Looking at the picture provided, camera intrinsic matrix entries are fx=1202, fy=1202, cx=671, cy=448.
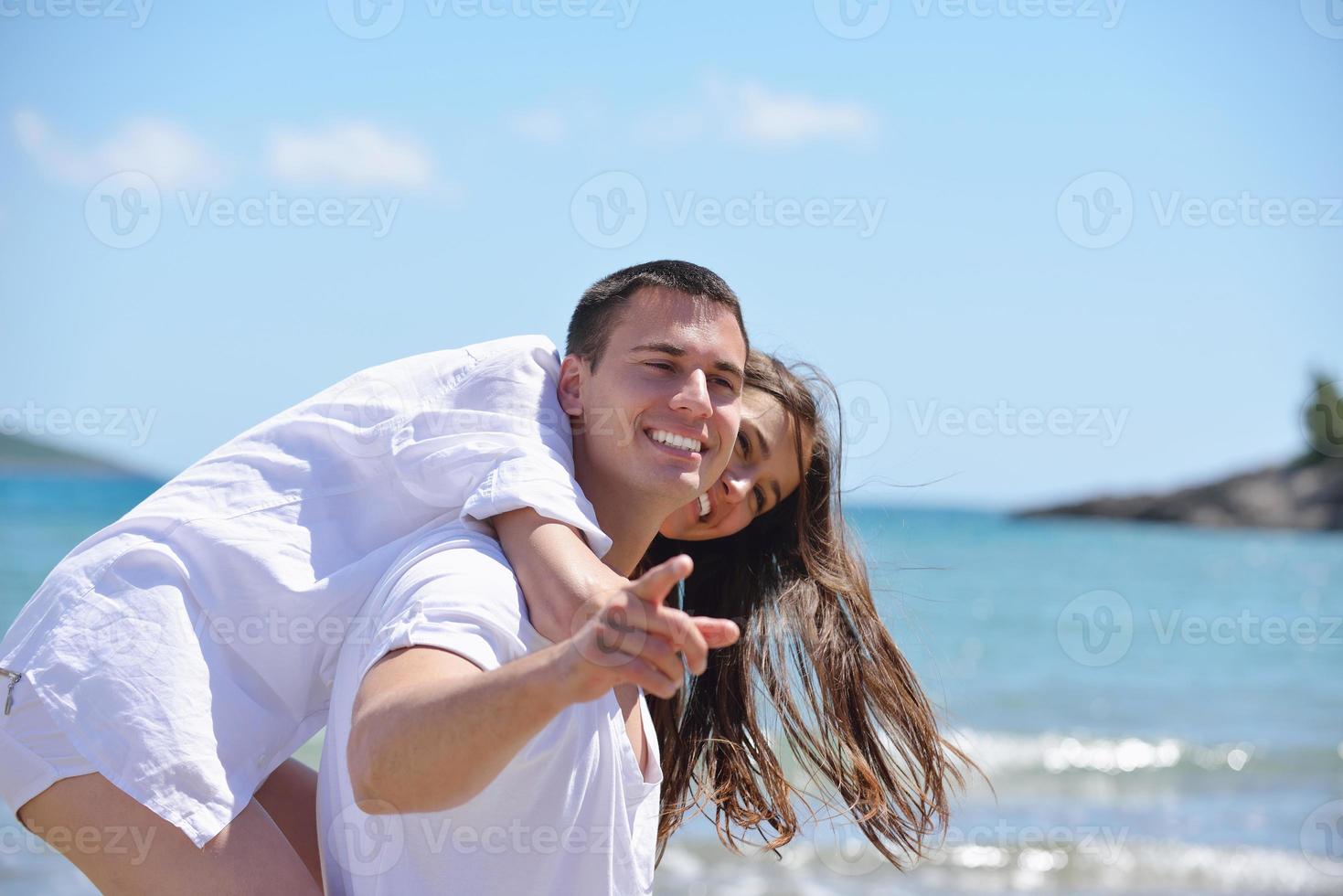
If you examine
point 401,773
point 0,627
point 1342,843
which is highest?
point 401,773

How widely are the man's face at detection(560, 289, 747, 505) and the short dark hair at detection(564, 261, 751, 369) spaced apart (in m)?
0.03

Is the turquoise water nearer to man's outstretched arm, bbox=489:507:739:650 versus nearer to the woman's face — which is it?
the woman's face

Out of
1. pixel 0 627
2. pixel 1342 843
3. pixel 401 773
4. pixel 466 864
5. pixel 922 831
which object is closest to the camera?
pixel 401 773

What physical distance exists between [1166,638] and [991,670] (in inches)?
179

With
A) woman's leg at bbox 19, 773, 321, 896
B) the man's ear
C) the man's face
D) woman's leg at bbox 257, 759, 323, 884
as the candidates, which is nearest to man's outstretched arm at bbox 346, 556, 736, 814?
woman's leg at bbox 19, 773, 321, 896

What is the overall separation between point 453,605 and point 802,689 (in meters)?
2.18

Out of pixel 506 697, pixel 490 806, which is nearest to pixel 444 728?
pixel 506 697

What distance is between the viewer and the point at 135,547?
8.66ft

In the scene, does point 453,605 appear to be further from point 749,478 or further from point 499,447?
point 749,478

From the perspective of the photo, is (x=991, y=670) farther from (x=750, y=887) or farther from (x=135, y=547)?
(x=135, y=547)

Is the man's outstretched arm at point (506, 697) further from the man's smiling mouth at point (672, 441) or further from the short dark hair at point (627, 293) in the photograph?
the short dark hair at point (627, 293)

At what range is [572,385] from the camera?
316 cm

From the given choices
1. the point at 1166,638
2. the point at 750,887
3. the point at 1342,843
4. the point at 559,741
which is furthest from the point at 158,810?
the point at 1166,638

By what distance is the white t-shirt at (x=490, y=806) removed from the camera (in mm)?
2293
